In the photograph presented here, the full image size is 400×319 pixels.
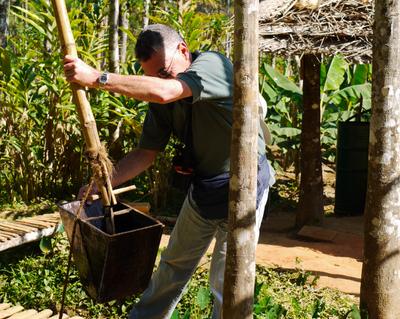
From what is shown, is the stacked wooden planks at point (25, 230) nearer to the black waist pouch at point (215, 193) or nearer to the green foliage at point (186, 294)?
the green foliage at point (186, 294)

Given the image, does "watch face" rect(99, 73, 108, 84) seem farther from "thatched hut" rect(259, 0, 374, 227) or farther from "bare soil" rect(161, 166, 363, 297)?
"thatched hut" rect(259, 0, 374, 227)

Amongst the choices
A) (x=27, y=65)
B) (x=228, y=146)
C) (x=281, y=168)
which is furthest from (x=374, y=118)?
(x=281, y=168)

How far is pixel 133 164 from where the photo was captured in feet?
9.93

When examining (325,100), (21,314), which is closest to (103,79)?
(21,314)

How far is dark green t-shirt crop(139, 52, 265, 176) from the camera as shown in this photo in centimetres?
243

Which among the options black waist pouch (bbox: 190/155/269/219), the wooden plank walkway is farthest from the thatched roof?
black waist pouch (bbox: 190/155/269/219)

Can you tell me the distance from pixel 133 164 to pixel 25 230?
202cm

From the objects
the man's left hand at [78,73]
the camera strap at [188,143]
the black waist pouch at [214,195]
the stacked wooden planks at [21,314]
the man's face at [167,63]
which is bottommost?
the stacked wooden planks at [21,314]

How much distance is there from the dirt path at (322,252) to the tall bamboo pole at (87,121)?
2770mm

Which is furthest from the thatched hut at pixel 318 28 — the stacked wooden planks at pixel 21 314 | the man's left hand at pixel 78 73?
the man's left hand at pixel 78 73

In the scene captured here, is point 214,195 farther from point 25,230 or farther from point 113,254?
point 25,230

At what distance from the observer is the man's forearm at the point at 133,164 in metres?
3.01

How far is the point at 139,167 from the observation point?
3031 millimetres

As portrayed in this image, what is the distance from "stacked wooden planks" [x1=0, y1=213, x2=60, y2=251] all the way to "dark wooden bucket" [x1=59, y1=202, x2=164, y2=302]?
200cm
